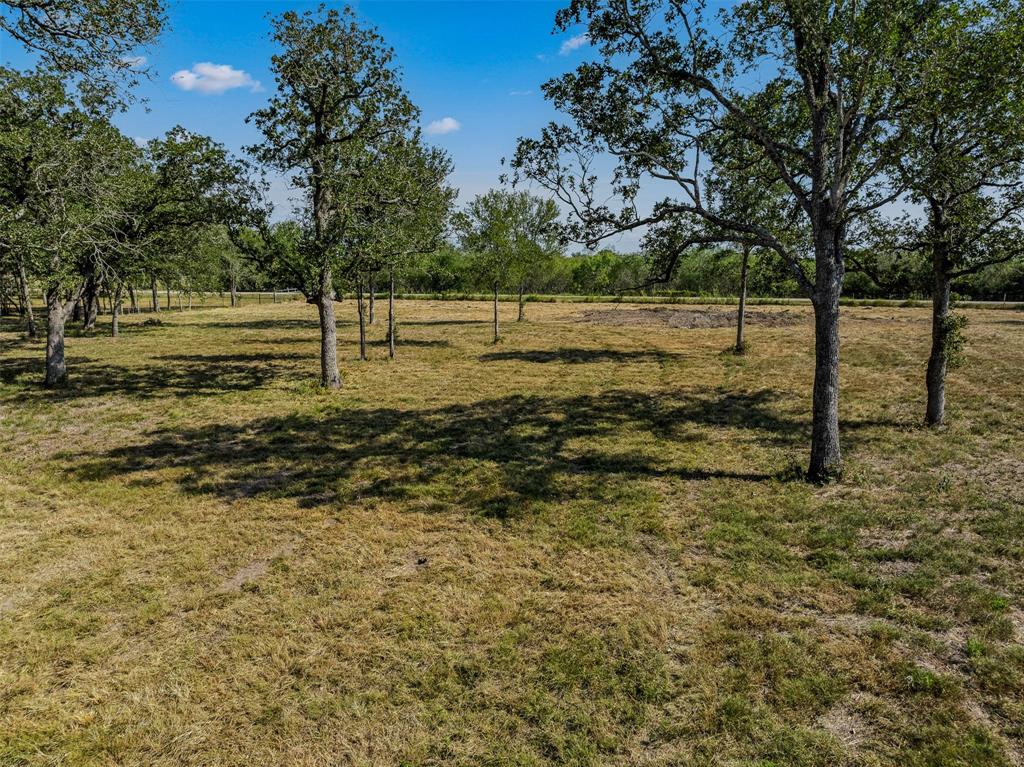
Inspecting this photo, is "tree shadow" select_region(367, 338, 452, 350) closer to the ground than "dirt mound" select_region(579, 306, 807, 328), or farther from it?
closer to the ground

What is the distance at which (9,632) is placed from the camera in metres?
6.48

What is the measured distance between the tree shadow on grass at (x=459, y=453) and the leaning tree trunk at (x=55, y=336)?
9.40 metres

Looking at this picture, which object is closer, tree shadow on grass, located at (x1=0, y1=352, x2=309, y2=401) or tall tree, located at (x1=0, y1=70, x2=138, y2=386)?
tall tree, located at (x1=0, y1=70, x2=138, y2=386)

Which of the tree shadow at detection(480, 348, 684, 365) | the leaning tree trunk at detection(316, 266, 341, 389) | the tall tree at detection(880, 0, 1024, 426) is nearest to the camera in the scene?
the tall tree at detection(880, 0, 1024, 426)

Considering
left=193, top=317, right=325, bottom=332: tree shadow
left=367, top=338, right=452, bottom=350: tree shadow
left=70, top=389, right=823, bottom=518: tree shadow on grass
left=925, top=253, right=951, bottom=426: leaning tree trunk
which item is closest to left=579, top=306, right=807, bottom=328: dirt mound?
left=367, top=338, right=452, bottom=350: tree shadow

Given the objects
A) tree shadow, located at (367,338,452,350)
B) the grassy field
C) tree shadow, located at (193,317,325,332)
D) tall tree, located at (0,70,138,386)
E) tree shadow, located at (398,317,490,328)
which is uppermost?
tall tree, located at (0,70,138,386)

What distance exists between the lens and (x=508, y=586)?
7637mm

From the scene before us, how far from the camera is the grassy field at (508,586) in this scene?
17.0 feet

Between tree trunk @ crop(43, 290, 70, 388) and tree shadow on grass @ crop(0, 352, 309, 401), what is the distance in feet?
1.42

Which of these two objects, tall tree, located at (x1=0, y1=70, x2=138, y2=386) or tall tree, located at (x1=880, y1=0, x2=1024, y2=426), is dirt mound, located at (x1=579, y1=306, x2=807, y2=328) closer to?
tall tree, located at (x1=880, y1=0, x2=1024, y2=426)

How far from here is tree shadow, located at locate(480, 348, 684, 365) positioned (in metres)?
26.2

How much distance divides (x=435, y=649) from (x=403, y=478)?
5647 mm

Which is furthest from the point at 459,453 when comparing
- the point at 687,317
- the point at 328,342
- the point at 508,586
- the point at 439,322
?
the point at 687,317

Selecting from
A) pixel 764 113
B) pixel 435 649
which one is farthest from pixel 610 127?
pixel 435 649
